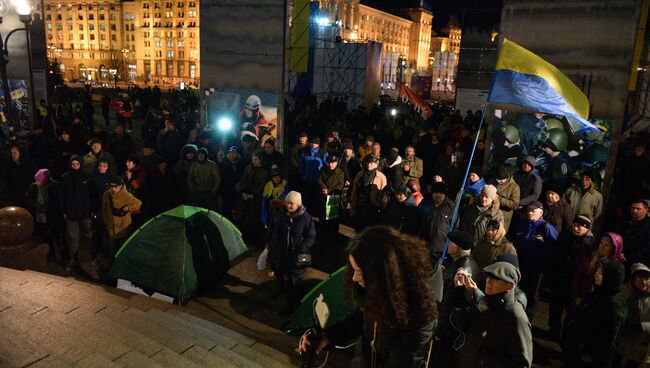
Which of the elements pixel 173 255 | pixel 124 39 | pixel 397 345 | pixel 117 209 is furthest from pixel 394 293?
pixel 124 39

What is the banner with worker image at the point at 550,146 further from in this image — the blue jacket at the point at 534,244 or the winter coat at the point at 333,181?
the winter coat at the point at 333,181

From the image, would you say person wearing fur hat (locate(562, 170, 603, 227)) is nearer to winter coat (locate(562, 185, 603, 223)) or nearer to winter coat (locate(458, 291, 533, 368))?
winter coat (locate(562, 185, 603, 223))

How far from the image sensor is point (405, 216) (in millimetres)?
7414

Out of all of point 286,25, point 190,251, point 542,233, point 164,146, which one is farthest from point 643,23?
point 164,146

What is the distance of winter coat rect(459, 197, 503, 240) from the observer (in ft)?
21.9

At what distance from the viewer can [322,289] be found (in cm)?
619

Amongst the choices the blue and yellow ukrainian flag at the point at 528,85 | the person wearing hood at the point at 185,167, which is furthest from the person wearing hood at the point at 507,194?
the person wearing hood at the point at 185,167

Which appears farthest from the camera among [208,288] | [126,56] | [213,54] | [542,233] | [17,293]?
[126,56]

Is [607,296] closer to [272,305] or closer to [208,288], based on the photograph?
[272,305]

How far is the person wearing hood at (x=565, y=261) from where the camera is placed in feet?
20.4

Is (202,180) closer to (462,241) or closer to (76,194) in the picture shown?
(76,194)

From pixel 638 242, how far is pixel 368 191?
4364mm

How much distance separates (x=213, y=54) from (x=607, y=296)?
11420 mm

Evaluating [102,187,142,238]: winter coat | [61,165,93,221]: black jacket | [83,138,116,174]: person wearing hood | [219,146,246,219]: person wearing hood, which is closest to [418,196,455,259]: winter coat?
[219,146,246,219]: person wearing hood
